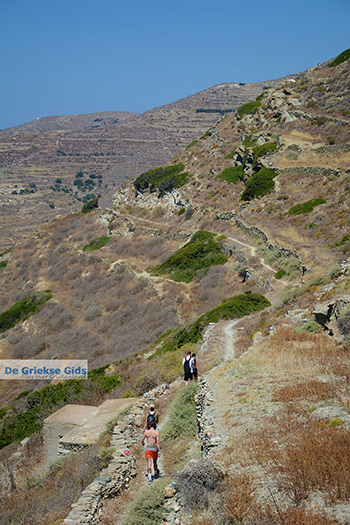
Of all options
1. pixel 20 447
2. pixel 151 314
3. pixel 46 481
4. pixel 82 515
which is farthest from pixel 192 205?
pixel 82 515

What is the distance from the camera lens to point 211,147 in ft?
186

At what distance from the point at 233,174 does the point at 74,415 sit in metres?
38.5

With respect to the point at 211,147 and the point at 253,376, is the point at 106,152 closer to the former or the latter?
the point at 211,147

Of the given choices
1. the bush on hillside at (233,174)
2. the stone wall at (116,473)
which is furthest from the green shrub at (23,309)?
the stone wall at (116,473)

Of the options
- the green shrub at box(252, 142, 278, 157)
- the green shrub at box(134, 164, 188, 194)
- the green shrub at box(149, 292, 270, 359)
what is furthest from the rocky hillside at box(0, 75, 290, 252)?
the green shrub at box(149, 292, 270, 359)

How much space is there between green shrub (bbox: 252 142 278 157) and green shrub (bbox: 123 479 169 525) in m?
41.9

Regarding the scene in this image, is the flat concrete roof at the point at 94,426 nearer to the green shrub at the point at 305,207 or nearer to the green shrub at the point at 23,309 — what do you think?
the green shrub at the point at 305,207

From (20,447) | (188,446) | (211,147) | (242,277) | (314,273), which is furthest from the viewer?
(211,147)

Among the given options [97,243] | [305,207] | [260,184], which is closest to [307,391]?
[305,207]

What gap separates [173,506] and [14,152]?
7408 inches

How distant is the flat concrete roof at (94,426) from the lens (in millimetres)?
11617

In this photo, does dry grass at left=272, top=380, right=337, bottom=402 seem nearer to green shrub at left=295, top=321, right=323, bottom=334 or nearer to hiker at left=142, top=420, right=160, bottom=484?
hiker at left=142, top=420, right=160, bottom=484

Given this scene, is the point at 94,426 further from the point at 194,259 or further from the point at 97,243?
the point at 97,243

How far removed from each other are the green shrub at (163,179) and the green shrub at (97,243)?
413 inches
